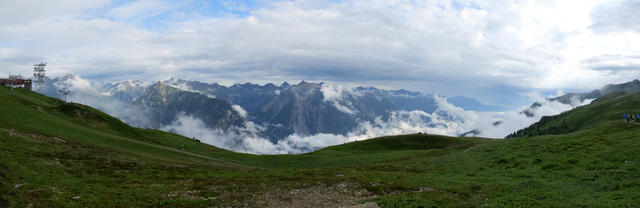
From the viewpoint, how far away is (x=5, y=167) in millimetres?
24953

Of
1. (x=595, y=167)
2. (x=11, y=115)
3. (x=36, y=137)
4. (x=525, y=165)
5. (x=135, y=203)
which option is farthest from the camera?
(x=11, y=115)

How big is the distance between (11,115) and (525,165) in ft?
282

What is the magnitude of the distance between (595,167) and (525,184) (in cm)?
892

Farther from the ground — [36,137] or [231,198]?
[36,137]

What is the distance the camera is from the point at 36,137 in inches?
1725

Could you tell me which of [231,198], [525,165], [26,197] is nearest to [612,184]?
[525,165]

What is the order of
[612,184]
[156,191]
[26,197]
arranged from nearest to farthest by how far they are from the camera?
1. [26,197]
2. [612,184]
3. [156,191]

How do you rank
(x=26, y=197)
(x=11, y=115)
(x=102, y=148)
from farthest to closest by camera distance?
(x=11, y=115) < (x=102, y=148) < (x=26, y=197)

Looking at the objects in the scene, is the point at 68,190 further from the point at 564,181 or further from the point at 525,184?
the point at 564,181

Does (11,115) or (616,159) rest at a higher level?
(11,115)

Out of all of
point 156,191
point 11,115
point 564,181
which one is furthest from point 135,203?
point 11,115

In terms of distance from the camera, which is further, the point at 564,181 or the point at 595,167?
the point at 595,167

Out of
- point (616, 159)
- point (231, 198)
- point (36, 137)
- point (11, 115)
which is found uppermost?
point (11, 115)

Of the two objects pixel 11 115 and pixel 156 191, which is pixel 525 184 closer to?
pixel 156 191
